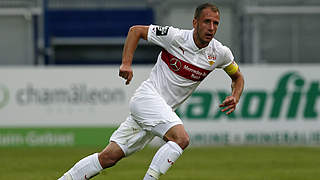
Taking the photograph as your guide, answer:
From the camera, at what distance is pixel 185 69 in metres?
7.68

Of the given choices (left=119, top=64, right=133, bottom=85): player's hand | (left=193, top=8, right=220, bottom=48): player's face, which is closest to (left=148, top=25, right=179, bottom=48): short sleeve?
(left=193, top=8, right=220, bottom=48): player's face

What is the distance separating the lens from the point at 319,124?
20938 mm

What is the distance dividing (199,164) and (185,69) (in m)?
6.96

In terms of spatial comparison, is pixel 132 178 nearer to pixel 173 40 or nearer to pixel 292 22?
pixel 173 40

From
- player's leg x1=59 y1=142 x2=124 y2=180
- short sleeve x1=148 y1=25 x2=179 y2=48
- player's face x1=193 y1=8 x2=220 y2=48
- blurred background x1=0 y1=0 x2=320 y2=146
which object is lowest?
blurred background x1=0 y1=0 x2=320 y2=146

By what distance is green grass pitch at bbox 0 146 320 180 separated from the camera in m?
11.8

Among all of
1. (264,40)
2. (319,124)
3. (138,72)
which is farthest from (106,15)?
(319,124)

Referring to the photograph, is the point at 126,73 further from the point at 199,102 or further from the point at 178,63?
the point at 199,102

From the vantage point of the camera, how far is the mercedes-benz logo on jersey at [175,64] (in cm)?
770

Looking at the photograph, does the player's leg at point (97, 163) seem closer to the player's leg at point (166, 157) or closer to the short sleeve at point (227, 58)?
the player's leg at point (166, 157)

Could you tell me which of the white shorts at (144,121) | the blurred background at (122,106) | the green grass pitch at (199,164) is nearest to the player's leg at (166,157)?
the white shorts at (144,121)

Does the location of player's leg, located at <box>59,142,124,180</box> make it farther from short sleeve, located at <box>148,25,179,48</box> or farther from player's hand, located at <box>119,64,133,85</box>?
short sleeve, located at <box>148,25,179,48</box>

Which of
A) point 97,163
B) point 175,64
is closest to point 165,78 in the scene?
point 175,64

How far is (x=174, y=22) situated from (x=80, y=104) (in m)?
10.6
